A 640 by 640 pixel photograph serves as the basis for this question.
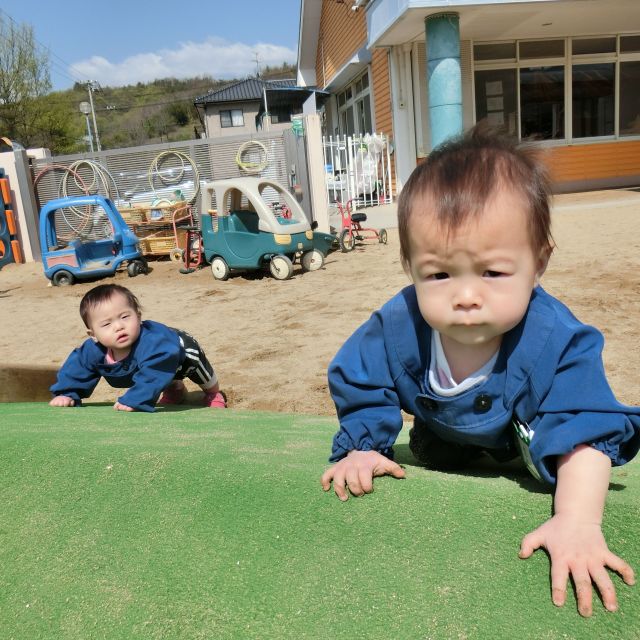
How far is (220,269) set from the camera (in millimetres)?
9539

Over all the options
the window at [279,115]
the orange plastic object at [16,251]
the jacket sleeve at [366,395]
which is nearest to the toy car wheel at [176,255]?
the orange plastic object at [16,251]

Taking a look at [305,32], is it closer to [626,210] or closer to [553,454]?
[626,210]

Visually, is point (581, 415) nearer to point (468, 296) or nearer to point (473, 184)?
point (468, 296)

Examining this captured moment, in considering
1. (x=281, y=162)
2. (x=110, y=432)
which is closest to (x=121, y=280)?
(x=281, y=162)

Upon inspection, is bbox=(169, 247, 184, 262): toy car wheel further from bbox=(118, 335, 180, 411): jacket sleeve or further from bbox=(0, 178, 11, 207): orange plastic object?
bbox=(118, 335, 180, 411): jacket sleeve

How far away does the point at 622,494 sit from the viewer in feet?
4.09

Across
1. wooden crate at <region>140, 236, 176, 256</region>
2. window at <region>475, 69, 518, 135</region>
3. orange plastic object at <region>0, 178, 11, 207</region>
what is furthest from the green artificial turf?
window at <region>475, 69, 518, 135</region>

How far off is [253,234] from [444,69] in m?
4.98

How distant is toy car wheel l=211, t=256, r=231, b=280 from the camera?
9.50 m

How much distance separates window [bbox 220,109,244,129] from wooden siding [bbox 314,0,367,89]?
26.0m

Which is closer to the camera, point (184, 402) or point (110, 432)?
point (110, 432)

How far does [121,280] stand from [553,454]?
9.86 meters

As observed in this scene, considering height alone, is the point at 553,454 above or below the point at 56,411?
above

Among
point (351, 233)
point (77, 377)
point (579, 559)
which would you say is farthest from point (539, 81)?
point (579, 559)
